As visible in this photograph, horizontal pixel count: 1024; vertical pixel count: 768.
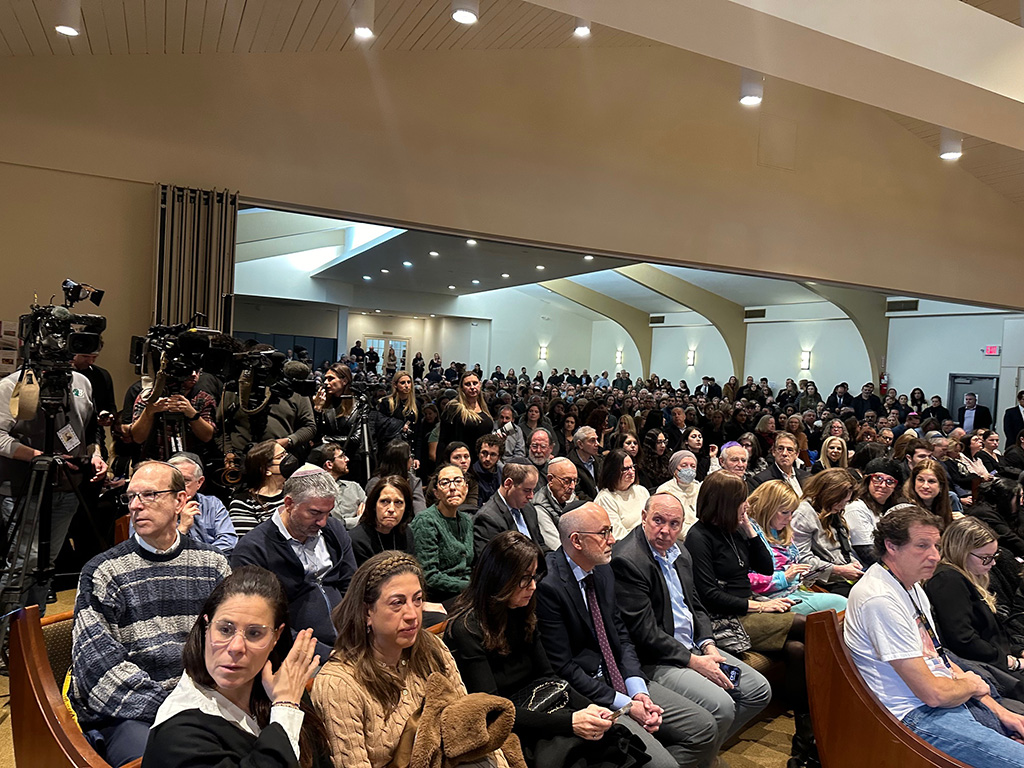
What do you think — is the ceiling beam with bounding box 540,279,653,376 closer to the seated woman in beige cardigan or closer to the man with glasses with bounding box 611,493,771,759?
the man with glasses with bounding box 611,493,771,759

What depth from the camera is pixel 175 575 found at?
6.95 feet

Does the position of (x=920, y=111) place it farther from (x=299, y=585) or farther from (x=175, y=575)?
(x=175, y=575)

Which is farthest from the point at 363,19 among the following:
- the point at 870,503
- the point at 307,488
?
the point at 870,503

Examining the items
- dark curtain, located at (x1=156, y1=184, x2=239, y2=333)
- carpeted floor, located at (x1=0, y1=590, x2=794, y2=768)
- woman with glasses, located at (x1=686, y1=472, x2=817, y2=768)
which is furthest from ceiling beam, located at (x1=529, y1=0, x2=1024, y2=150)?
carpeted floor, located at (x1=0, y1=590, x2=794, y2=768)

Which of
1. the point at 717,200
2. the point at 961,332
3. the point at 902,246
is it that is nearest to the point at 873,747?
the point at 717,200

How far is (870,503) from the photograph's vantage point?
454 centimetres

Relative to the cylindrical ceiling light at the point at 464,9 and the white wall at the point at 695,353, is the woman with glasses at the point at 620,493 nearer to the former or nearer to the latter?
the cylindrical ceiling light at the point at 464,9

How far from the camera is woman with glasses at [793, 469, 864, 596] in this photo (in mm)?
4047

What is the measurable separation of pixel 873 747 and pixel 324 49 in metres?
6.04

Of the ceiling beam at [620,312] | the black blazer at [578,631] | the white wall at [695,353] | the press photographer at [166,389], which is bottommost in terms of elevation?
the black blazer at [578,631]

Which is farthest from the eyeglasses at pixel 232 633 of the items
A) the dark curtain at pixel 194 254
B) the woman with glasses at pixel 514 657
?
the dark curtain at pixel 194 254

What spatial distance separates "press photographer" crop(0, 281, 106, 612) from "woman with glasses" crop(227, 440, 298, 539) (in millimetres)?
682

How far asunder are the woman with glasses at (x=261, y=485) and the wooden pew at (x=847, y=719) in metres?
2.29

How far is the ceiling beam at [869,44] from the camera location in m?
3.70
